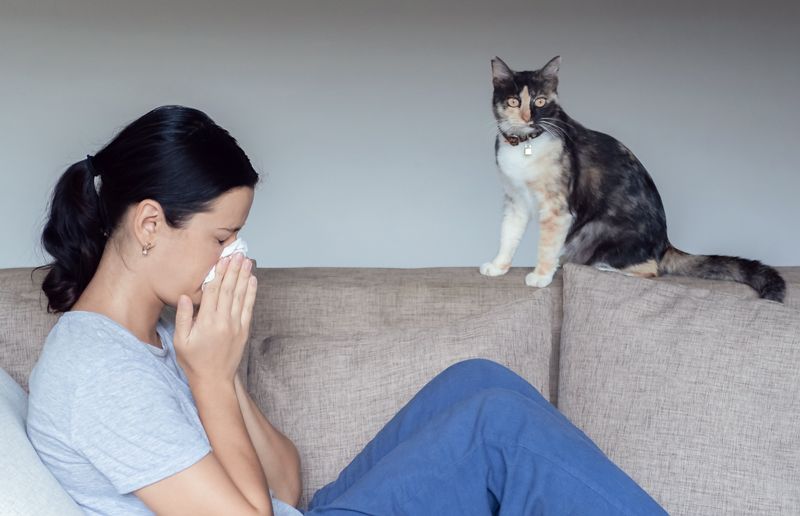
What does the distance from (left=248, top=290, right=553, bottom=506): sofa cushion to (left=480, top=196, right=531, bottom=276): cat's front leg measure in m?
0.25

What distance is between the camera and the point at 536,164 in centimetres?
187

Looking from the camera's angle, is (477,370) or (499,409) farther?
(477,370)

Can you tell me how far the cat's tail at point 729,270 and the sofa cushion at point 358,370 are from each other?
0.40 m

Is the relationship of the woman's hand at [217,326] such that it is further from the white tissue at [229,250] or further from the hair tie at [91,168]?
the hair tie at [91,168]

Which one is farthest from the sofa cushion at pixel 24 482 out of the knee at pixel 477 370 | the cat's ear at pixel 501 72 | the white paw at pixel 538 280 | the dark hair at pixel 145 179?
the cat's ear at pixel 501 72

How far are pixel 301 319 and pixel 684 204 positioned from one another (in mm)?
1795

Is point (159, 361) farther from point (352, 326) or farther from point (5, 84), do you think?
point (5, 84)

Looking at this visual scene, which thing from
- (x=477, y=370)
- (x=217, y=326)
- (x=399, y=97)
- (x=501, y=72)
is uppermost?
(x=501, y=72)

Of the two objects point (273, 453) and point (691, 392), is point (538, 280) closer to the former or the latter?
point (691, 392)

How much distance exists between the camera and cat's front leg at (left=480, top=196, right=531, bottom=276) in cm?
193

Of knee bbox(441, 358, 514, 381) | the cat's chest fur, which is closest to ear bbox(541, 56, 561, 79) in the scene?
the cat's chest fur

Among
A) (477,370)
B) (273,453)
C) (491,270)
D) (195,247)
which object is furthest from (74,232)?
(491,270)

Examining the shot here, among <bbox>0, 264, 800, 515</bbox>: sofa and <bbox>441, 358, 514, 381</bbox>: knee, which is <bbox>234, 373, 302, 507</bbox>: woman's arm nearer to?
<bbox>0, 264, 800, 515</bbox>: sofa

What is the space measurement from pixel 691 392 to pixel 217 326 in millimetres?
812
